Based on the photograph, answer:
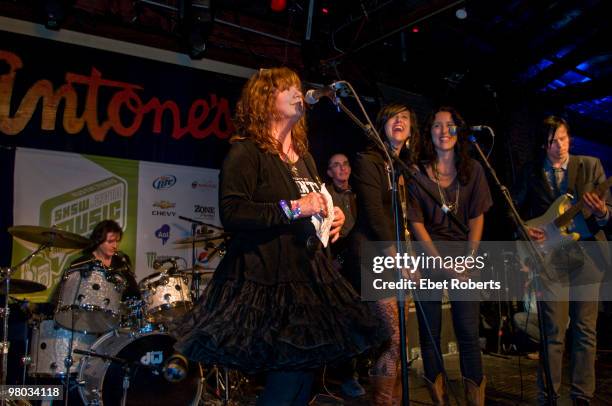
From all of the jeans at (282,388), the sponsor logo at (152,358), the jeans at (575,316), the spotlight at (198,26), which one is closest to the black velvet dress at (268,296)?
the jeans at (282,388)

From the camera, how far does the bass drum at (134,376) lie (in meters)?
4.27

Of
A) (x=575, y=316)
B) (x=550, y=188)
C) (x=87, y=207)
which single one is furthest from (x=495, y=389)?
(x=87, y=207)

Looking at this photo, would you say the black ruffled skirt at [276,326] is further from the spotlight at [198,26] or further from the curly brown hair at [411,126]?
the spotlight at [198,26]

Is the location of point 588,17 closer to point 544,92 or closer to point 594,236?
point 544,92

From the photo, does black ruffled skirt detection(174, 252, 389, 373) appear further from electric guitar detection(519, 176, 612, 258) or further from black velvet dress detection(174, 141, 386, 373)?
electric guitar detection(519, 176, 612, 258)

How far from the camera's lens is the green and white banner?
5516mm

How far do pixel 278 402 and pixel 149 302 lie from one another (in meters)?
2.90

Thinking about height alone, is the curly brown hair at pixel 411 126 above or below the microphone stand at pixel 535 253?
above

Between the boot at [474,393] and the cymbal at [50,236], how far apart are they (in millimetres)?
3407

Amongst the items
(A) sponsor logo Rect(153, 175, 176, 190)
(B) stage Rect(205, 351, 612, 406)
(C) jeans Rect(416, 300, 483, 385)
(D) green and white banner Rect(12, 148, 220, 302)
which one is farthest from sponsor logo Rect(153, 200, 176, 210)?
(C) jeans Rect(416, 300, 483, 385)

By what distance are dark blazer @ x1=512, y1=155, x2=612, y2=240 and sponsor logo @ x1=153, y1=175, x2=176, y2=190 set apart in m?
4.01

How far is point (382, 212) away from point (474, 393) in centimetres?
117

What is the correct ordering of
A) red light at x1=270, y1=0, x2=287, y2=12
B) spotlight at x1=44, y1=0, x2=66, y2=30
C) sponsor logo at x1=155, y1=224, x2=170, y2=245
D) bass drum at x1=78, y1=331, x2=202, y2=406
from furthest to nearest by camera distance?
sponsor logo at x1=155, y1=224, x2=170, y2=245
red light at x1=270, y1=0, x2=287, y2=12
spotlight at x1=44, y1=0, x2=66, y2=30
bass drum at x1=78, y1=331, x2=202, y2=406

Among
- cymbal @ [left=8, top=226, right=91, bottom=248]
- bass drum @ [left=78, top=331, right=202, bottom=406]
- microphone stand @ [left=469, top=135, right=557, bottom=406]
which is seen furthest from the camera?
cymbal @ [left=8, top=226, right=91, bottom=248]
